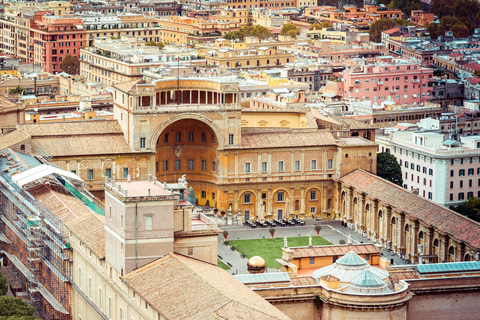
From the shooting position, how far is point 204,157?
486ft

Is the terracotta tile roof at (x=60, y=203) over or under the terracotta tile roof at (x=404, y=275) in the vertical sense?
over

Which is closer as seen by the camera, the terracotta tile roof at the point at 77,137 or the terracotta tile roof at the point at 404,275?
the terracotta tile roof at the point at 404,275

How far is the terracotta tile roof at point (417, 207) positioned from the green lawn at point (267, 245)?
793 cm

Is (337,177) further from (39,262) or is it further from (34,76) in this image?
(34,76)

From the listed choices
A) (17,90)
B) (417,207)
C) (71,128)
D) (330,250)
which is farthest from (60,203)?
(17,90)

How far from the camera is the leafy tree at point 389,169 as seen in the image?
15162cm

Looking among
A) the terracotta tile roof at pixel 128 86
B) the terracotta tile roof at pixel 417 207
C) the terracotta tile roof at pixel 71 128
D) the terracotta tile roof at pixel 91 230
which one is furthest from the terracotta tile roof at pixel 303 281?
the terracotta tile roof at pixel 71 128

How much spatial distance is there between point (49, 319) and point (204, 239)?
19.8m

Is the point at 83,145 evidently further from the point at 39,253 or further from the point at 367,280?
the point at 367,280

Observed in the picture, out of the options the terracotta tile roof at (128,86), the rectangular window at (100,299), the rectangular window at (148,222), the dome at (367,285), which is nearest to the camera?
the dome at (367,285)

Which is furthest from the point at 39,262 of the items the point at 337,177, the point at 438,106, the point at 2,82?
the point at 438,106

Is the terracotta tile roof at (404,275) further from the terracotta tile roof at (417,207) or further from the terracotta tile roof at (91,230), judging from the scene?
the terracotta tile roof at (91,230)

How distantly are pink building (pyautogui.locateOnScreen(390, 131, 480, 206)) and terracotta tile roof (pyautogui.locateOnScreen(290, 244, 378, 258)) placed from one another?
144 feet

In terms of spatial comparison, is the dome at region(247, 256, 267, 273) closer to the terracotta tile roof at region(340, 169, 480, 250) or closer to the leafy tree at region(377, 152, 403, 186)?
the terracotta tile roof at region(340, 169, 480, 250)
